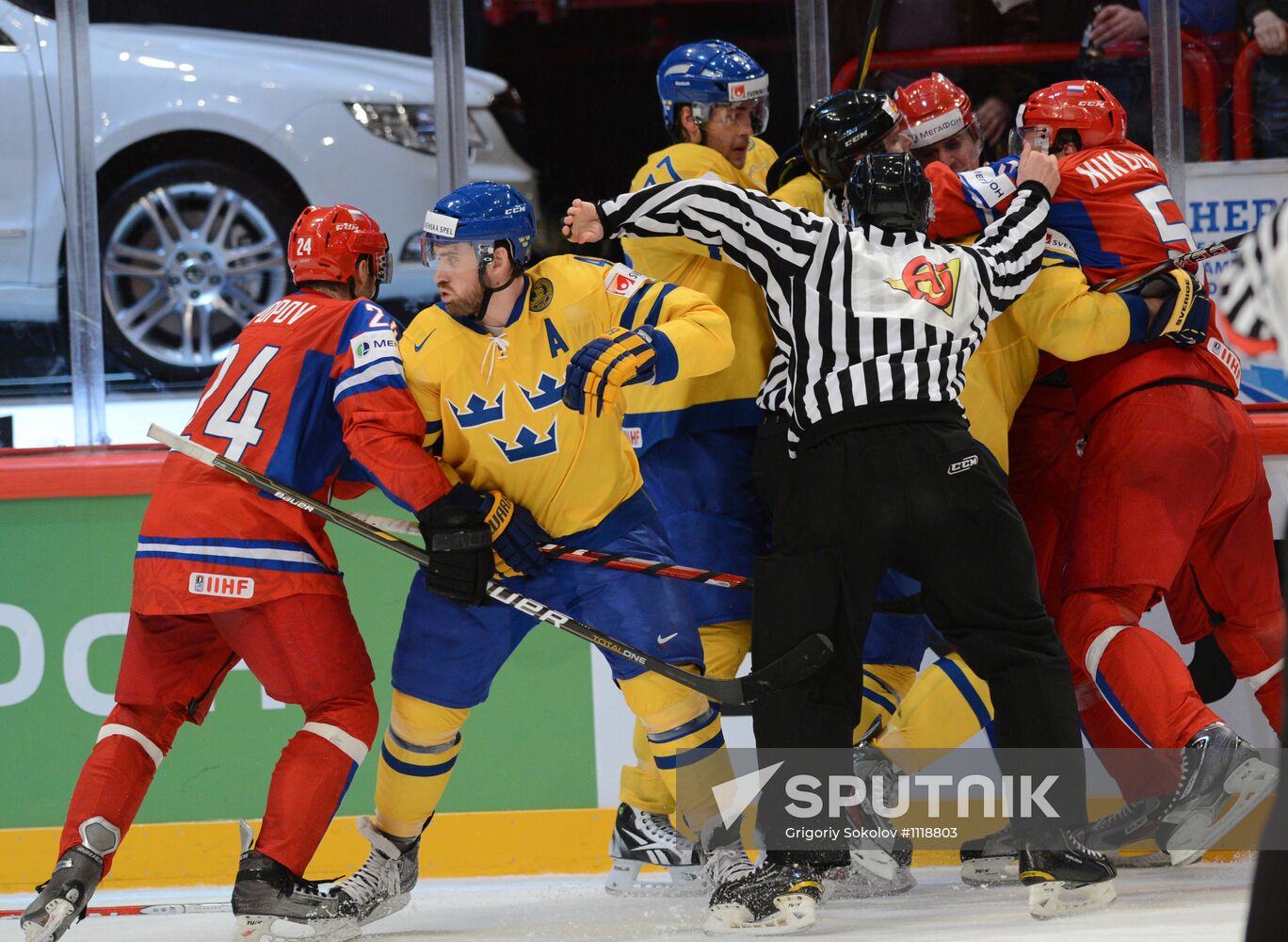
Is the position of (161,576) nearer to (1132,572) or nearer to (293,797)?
(293,797)

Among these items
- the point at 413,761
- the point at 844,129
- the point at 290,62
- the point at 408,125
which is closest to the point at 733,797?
the point at 413,761

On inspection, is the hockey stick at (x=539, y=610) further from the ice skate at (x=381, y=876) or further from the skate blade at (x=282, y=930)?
the skate blade at (x=282, y=930)

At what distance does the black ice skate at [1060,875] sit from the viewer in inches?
109

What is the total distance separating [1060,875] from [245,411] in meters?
1.68

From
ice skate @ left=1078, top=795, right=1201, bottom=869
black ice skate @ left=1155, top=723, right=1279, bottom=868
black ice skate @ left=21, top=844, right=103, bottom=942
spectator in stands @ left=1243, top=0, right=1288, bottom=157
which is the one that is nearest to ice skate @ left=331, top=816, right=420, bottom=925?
black ice skate @ left=21, top=844, right=103, bottom=942

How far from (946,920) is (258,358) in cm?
163

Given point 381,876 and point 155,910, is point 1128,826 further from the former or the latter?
point 155,910

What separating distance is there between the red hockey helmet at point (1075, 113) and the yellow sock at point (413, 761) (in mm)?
1695

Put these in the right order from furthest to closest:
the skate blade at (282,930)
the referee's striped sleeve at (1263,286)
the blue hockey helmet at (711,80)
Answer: the blue hockey helmet at (711,80)
the skate blade at (282,930)
the referee's striped sleeve at (1263,286)

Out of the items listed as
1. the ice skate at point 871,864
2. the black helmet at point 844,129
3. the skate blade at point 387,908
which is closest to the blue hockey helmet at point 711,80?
the black helmet at point 844,129

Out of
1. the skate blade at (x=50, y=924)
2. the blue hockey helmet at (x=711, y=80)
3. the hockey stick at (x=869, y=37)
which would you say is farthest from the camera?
the hockey stick at (x=869, y=37)

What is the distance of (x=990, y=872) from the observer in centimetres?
329

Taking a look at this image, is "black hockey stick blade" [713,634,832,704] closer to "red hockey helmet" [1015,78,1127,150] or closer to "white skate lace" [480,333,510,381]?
"white skate lace" [480,333,510,381]

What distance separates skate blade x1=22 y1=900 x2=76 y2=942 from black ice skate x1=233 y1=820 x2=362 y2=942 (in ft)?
0.93
